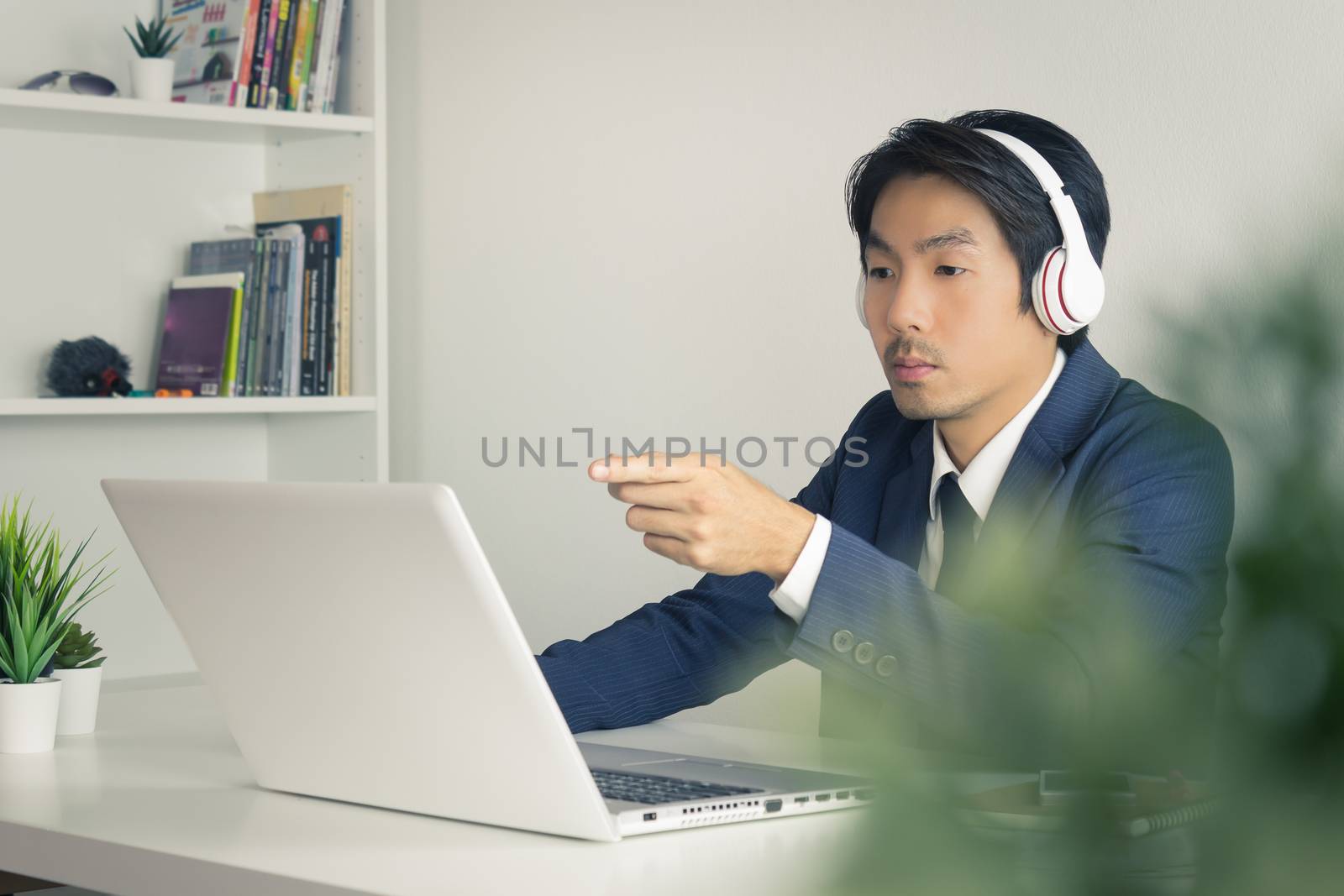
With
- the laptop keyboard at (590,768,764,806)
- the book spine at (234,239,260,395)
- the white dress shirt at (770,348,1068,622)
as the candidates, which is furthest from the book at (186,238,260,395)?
the laptop keyboard at (590,768,764,806)

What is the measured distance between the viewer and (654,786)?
40.9 inches

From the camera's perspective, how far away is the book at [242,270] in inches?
107

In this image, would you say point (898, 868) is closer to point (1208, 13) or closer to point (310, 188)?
point (1208, 13)

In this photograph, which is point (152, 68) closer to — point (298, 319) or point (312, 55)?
point (312, 55)

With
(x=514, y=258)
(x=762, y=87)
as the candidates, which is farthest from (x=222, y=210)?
(x=762, y=87)

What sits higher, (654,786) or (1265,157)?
(1265,157)

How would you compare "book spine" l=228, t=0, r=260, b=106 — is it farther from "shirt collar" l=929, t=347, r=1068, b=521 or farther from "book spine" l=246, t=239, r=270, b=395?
"shirt collar" l=929, t=347, r=1068, b=521

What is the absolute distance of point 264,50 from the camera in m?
2.68

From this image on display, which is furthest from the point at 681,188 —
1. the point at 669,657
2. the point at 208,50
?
the point at 669,657

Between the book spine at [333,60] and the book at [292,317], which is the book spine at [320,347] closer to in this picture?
the book at [292,317]

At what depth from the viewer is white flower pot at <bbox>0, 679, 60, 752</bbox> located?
1.30 metres

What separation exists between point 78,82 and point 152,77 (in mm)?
128

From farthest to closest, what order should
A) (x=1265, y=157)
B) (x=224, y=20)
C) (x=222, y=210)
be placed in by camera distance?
(x=222, y=210) → (x=224, y=20) → (x=1265, y=157)

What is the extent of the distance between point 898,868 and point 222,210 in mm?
2955
